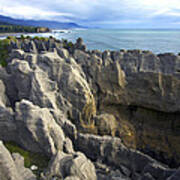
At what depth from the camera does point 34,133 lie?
14047 mm

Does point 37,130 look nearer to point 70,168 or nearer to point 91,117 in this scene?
point 70,168

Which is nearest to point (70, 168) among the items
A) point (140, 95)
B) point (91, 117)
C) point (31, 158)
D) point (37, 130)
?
point (31, 158)

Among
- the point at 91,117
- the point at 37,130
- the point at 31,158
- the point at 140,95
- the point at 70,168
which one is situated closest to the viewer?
the point at 70,168

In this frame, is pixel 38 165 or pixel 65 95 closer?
pixel 38 165

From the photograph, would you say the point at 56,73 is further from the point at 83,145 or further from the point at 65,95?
the point at 83,145

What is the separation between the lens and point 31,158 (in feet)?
45.3

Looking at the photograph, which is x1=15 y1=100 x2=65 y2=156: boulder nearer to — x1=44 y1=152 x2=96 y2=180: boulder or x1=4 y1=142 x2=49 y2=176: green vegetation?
x1=4 y1=142 x2=49 y2=176: green vegetation

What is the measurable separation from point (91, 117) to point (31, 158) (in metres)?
10.2

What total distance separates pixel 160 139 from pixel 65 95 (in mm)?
14237

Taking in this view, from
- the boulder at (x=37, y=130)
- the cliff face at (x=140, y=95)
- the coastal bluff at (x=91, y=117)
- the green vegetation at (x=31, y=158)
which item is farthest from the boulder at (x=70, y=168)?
the cliff face at (x=140, y=95)

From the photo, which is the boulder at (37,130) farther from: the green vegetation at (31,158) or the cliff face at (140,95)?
the cliff face at (140,95)

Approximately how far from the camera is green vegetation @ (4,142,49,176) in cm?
1305

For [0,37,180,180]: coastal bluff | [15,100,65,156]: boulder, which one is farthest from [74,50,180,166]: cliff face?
[15,100,65,156]: boulder

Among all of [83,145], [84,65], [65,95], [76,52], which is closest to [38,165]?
[83,145]
